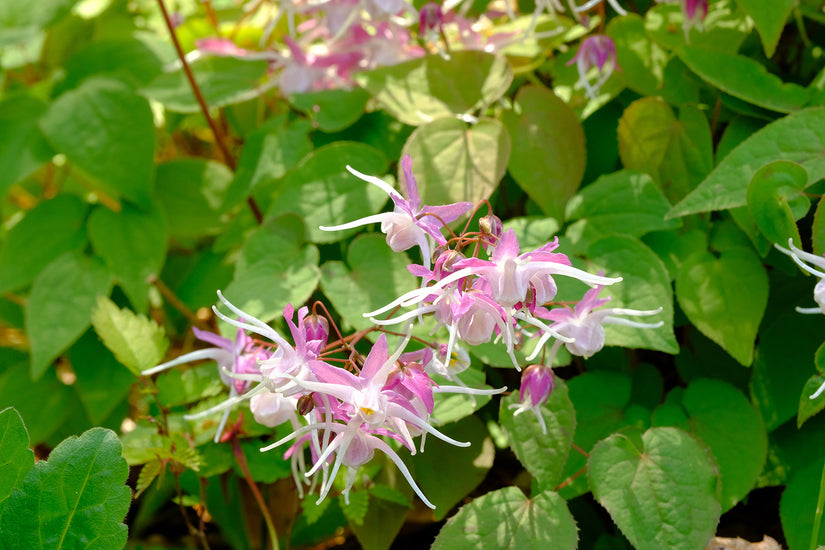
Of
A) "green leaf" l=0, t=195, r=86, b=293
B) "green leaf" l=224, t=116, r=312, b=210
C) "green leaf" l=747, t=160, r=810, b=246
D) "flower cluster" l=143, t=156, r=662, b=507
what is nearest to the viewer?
"flower cluster" l=143, t=156, r=662, b=507

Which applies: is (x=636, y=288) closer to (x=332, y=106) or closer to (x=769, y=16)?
(x=769, y=16)

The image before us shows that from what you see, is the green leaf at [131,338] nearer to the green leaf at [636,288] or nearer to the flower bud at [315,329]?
the flower bud at [315,329]

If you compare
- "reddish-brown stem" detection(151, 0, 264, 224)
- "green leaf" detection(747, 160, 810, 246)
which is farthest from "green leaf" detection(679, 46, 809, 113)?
"reddish-brown stem" detection(151, 0, 264, 224)

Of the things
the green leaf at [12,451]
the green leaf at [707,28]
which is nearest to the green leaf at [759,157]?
the green leaf at [707,28]

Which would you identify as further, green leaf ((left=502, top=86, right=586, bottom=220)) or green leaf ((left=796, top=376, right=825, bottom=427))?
green leaf ((left=502, top=86, right=586, bottom=220))

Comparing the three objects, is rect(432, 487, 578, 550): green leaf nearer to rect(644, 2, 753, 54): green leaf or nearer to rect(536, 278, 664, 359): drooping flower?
rect(536, 278, 664, 359): drooping flower

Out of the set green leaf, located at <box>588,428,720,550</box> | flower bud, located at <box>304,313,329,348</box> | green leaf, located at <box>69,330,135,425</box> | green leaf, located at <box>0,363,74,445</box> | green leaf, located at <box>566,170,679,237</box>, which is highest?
flower bud, located at <box>304,313,329,348</box>

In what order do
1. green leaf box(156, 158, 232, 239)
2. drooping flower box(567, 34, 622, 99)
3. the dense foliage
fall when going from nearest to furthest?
the dense foliage < drooping flower box(567, 34, 622, 99) < green leaf box(156, 158, 232, 239)
